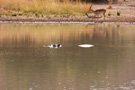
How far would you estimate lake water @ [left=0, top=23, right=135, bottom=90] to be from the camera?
10078 mm

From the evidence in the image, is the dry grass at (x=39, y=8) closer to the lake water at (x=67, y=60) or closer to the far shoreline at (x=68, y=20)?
the far shoreline at (x=68, y=20)

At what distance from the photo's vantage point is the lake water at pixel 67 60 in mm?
10078

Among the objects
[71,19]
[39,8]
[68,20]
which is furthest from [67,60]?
[39,8]

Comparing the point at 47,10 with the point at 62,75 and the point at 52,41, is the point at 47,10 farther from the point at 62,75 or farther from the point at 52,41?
the point at 62,75

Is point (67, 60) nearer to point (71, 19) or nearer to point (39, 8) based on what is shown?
point (71, 19)

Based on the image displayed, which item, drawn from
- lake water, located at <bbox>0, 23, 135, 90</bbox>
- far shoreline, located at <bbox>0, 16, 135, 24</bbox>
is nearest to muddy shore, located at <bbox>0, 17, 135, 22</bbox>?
far shoreline, located at <bbox>0, 16, 135, 24</bbox>

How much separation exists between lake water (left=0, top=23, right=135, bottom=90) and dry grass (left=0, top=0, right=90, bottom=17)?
7.34 meters

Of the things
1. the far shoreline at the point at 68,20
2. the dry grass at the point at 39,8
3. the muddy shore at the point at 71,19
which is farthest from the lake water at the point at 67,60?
the dry grass at the point at 39,8

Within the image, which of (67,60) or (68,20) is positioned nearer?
(67,60)

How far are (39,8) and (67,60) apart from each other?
53.7 feet

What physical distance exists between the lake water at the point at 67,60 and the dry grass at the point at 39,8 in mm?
7337

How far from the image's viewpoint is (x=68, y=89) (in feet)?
31.2

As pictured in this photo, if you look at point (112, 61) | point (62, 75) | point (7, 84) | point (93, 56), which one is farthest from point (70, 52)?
point (7, 84)

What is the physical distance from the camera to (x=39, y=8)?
96.1ft
